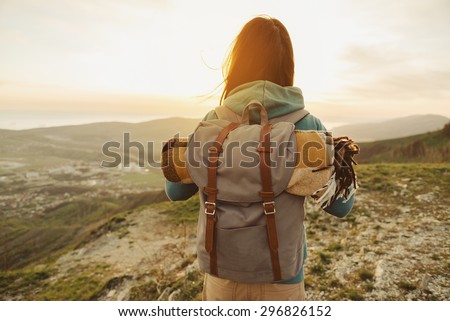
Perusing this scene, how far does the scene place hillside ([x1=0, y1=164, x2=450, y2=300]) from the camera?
434 centimetres

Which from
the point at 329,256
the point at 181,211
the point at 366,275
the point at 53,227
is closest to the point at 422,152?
the point at 181,211

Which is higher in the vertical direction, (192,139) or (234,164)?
(192,139)

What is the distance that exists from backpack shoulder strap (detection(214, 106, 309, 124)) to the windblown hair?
189 mm

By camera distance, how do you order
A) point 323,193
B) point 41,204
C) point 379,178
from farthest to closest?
point 41,204 → point 379,178 → point 323,193

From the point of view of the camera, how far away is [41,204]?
232 feet

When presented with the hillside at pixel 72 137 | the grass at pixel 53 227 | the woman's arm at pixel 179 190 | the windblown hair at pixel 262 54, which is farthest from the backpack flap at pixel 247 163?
the hillside at pixel 72 137

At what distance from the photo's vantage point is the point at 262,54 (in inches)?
64.7

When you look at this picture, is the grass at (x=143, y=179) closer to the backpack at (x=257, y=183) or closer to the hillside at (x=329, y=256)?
the hillside at (x=329, y=256)

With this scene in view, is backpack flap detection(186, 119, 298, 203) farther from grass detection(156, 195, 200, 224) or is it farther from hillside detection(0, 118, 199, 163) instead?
hillside detection(0, 118, 199, 163)

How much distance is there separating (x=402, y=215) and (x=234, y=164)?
6862 millimetres

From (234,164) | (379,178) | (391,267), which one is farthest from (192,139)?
(379,178)

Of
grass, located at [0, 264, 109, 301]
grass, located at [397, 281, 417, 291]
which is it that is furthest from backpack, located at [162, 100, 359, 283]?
grass, located at [0, 264, 109, 301]

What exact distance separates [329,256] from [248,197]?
443cm
